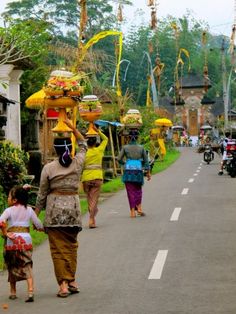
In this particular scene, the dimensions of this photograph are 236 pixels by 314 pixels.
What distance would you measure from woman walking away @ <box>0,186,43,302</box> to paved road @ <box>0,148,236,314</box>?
0.30m

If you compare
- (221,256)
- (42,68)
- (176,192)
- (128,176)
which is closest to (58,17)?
(42,68)

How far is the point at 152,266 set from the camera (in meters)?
11.4

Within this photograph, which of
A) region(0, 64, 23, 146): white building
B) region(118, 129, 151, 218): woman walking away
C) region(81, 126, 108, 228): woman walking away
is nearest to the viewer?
region(81, 126, 108, 228): woman walking away

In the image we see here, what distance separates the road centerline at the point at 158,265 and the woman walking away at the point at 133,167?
525cm

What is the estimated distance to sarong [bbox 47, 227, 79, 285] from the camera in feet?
31.8

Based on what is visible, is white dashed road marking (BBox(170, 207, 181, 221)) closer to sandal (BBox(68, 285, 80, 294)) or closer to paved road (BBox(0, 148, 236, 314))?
paved road (BBox(0, 148, 236, 314))

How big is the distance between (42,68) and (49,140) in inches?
119

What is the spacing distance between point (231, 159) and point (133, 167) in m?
15.4

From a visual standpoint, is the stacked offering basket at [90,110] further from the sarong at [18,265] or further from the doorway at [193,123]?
the doorway at [193,123]

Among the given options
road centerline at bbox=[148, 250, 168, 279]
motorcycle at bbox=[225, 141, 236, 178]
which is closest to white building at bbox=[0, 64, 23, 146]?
motorcycle at bbox=[225, 141, 236, 178]

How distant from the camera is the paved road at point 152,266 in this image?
29.3ft

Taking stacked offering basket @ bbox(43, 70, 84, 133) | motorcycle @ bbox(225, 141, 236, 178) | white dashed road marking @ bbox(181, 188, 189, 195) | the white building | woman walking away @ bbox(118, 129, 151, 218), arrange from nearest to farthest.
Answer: stacked offering basket @ bbox(43, 70, 84, 133), woman walking away @ bbox(118, 129, 151, 218), white dashed road marking @ bbox(181, 188, 189, 195), the white building, motorcycle @ bbox(225, 141, 236, 178)

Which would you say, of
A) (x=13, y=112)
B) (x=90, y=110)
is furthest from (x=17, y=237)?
(x=13, y=112)

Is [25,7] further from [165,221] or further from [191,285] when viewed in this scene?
[191,285]
